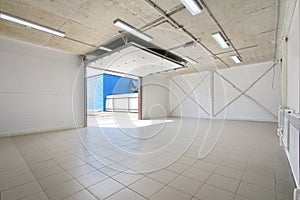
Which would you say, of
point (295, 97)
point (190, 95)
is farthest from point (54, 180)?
point (190, 95)

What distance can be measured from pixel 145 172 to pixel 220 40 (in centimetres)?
453

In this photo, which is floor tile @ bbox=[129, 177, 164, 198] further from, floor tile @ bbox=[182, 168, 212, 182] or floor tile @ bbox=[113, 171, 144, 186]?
floor tile @ bbox=[182, 168, 212, 182]

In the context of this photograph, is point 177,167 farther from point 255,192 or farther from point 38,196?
point 38,196

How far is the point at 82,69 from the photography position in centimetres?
602

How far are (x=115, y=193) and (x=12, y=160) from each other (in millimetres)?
2192

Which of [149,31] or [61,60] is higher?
[149,31]

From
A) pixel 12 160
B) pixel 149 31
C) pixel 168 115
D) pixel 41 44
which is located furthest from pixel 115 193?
pixel 168 115

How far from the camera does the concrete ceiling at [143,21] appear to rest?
9.50 feet

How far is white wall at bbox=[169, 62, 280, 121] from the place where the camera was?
711 centimetres

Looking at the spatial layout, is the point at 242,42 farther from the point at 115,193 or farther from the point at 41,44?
the point at 41,44

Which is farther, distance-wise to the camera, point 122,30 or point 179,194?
point 122,30

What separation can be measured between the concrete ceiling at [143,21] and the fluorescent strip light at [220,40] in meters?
0.16

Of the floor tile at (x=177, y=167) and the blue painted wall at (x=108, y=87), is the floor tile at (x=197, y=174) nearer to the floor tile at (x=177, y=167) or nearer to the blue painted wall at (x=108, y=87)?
the floor tile at (x=177, y=167)

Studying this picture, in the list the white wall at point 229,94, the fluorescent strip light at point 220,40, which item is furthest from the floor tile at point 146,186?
the white wall at point 229,94
